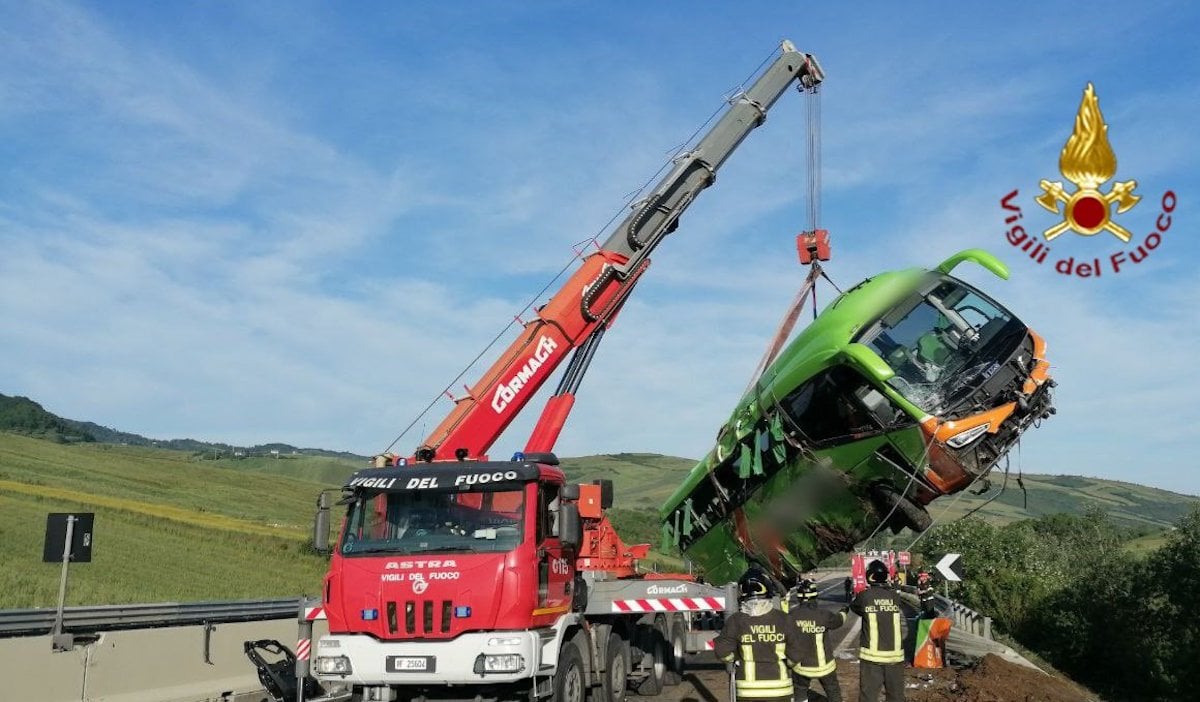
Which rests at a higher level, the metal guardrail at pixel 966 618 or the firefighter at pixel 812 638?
the firefighter at pixel 812 638

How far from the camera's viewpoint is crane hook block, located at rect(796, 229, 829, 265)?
14.5 m

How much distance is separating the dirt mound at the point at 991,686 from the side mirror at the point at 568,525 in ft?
14.6

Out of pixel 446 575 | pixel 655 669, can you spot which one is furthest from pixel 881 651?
pixel 655 669

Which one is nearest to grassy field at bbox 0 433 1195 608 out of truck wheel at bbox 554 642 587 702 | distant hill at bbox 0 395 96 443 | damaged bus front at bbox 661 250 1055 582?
damaged bus front at bbox 661 250 1055 582

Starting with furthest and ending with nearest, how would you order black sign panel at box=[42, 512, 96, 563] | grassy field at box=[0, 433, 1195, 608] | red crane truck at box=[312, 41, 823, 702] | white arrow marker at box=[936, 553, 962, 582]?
1. grassy field at box=[0, 433, 1195, 608]
2. white arrow marker at box=[936, 553, 962, 582]
3. black sign panel at box=[42, 512, 96, 563]
4. red crane truck at box=[312, 41, 823, 702]

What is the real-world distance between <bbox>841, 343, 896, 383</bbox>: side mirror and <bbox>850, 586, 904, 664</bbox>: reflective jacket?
2861mm

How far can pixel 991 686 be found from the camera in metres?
→ 12.0

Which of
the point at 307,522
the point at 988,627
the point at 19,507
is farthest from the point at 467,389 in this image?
the point at 307,522

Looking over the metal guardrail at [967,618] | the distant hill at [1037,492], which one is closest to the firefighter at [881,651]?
the metal guardrail at [967,618]

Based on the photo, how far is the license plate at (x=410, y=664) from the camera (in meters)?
8.70

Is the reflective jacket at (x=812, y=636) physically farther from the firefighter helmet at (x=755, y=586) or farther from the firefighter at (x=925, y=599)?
the firefighter at (x=925, y=599)

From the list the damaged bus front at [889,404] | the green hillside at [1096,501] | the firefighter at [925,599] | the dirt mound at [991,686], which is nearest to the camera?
the damaged bus front at [889,404]

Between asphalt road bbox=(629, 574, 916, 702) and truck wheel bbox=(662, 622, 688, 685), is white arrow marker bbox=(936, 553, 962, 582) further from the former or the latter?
truck wheel bbox=(662, 622, 688, 685)

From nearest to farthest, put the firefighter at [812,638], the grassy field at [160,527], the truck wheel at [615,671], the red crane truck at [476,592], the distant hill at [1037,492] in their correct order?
the firefighter at [812,638], the red crane truck at [476,592], the truck wheel at [615,671], the grassy field at [160,527], the distant hill at [1037,492]
